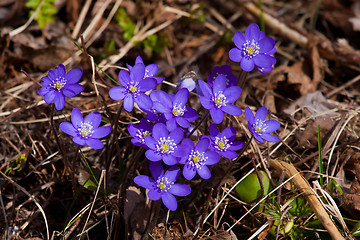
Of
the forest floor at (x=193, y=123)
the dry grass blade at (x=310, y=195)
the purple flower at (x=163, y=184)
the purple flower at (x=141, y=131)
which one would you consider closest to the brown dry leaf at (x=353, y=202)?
the forest floor at (x=193, y=123)

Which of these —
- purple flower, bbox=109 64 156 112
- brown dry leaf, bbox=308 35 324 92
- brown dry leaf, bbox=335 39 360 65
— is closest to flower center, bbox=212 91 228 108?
purple flower, bbox=109 64 156 112

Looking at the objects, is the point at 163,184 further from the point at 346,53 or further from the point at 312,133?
the point at 346,53

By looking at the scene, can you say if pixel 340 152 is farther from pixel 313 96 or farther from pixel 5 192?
pixel 5 192

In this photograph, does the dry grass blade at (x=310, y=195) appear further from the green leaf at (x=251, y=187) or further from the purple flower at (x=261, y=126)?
the purple flower at (x=261, y=126)

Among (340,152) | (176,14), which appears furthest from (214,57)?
(340,152)

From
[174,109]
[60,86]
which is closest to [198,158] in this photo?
[174,109]

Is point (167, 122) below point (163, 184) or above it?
above
